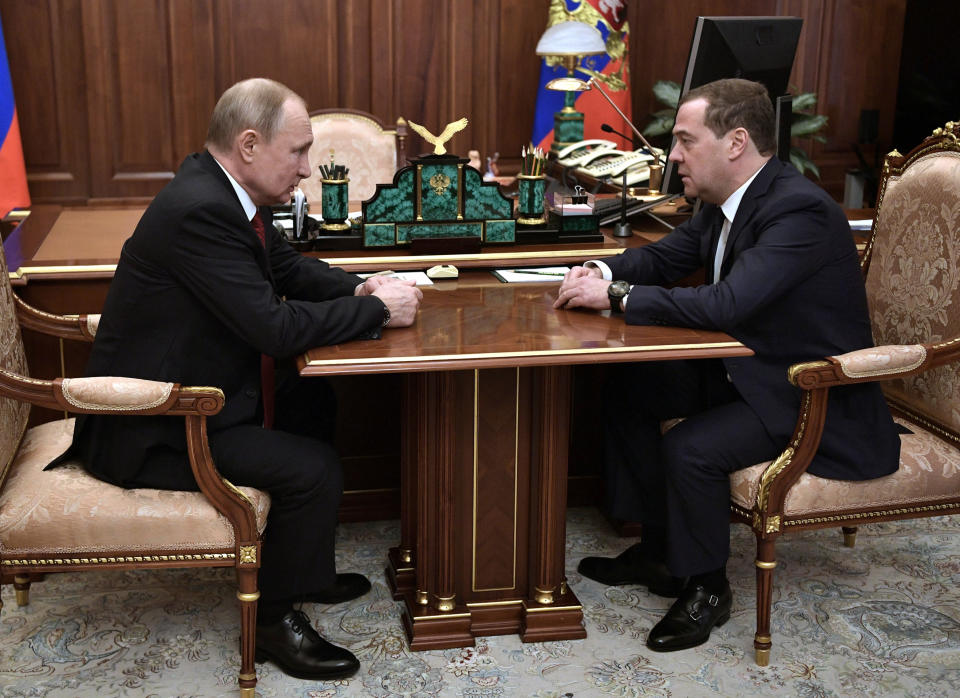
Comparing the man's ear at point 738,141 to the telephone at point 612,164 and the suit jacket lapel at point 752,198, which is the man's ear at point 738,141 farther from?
the telephone at point 612,164

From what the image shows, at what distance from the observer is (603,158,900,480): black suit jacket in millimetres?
2559

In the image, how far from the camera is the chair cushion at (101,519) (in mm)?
2293

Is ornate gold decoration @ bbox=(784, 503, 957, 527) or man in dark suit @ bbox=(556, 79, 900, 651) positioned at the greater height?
man in dark suit @ bbox=(556, 79, 900, 651)

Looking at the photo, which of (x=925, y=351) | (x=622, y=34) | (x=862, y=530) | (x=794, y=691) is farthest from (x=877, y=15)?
(x=794, y=691)

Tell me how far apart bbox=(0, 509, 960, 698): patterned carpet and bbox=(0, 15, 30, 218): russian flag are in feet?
8.69

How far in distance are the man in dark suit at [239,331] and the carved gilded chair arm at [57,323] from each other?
0.39 metres

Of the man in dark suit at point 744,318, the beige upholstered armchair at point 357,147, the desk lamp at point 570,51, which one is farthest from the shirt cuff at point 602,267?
the beige upholstered armchair at point 357,147

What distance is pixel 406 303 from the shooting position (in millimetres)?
2475

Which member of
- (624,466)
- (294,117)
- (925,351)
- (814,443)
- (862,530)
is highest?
(294,117)

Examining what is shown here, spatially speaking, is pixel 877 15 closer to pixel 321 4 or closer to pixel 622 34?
pixel 622 34

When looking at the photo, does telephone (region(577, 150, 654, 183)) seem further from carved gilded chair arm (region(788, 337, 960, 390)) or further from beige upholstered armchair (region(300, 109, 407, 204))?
carved gilded chair arm (region(788, 337, 960, 390))

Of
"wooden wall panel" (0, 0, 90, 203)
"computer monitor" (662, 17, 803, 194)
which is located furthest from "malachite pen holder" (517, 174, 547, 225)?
"wooden wall panel" (0, 0, 90, 203)

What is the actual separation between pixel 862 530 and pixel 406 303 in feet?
5.89

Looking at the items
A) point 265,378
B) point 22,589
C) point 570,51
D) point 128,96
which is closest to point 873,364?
point 265,378
